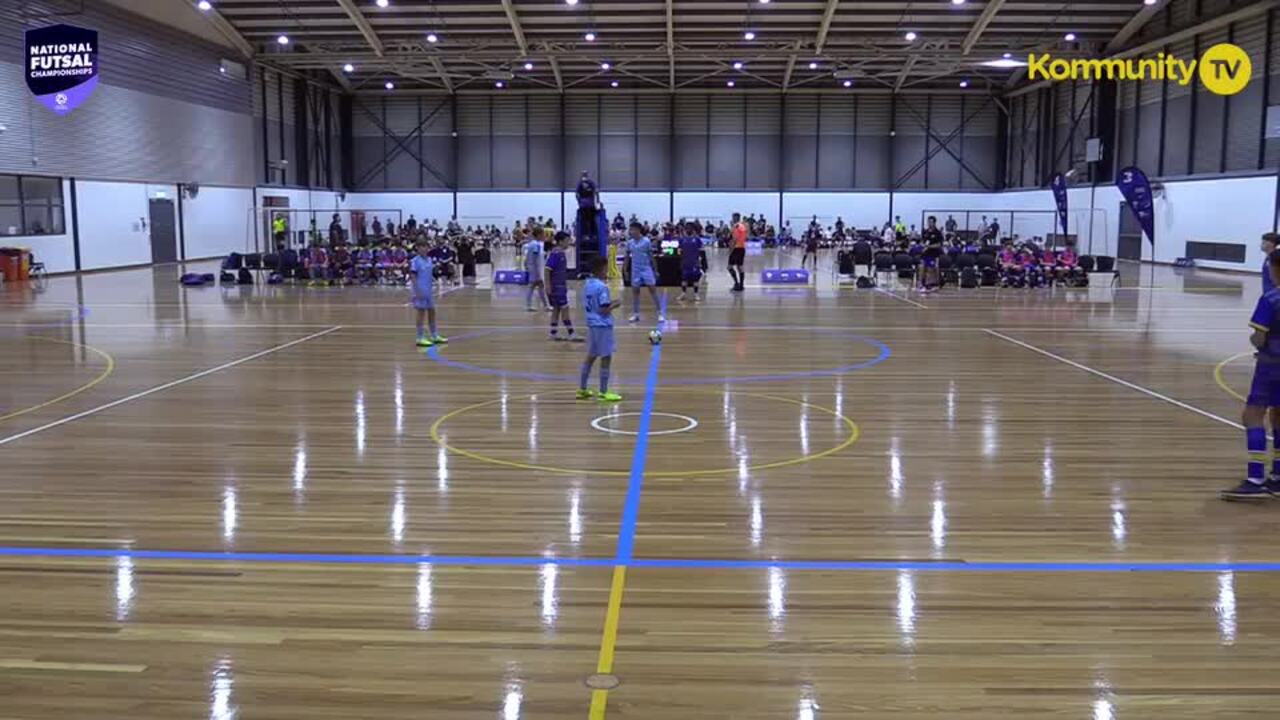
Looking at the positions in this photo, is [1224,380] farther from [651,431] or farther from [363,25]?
[363,25]

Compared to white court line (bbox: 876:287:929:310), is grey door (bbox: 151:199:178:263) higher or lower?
higher

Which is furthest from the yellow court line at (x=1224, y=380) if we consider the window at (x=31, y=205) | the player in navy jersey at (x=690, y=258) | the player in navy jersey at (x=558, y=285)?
the window at (x=31, y=205)

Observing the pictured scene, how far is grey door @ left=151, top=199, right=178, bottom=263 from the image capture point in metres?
35.5

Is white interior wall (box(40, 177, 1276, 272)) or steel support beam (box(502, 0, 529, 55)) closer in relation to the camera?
white interior wall (box(40, 177, 1276, 272))

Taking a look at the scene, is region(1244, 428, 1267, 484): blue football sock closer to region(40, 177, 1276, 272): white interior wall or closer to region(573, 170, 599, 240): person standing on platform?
region(573, 170, 599, 240): person standing on platform

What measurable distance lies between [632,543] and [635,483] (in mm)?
1437

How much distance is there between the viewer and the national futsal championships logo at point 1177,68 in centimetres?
3141

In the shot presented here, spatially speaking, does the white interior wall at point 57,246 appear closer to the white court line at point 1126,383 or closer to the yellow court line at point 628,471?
the yellow court line at point 628,471

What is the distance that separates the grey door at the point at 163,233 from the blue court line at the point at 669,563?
32445 millimetres

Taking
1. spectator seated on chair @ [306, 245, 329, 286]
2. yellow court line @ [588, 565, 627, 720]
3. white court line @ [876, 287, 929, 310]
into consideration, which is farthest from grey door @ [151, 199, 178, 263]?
yellow court line @ [588, 565, 627, 720]

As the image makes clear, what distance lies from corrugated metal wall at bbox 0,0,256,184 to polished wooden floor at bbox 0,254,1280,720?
→ 1787cm

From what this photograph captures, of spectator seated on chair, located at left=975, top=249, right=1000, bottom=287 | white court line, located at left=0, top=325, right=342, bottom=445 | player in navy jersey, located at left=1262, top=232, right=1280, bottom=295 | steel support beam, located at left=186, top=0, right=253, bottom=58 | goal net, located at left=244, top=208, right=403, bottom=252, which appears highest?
steel support beam, located at left=186, top=0, right=253, bottom=58

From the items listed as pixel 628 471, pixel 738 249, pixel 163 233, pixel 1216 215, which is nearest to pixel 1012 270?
pixel 738 249

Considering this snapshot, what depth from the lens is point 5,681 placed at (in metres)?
4.52
